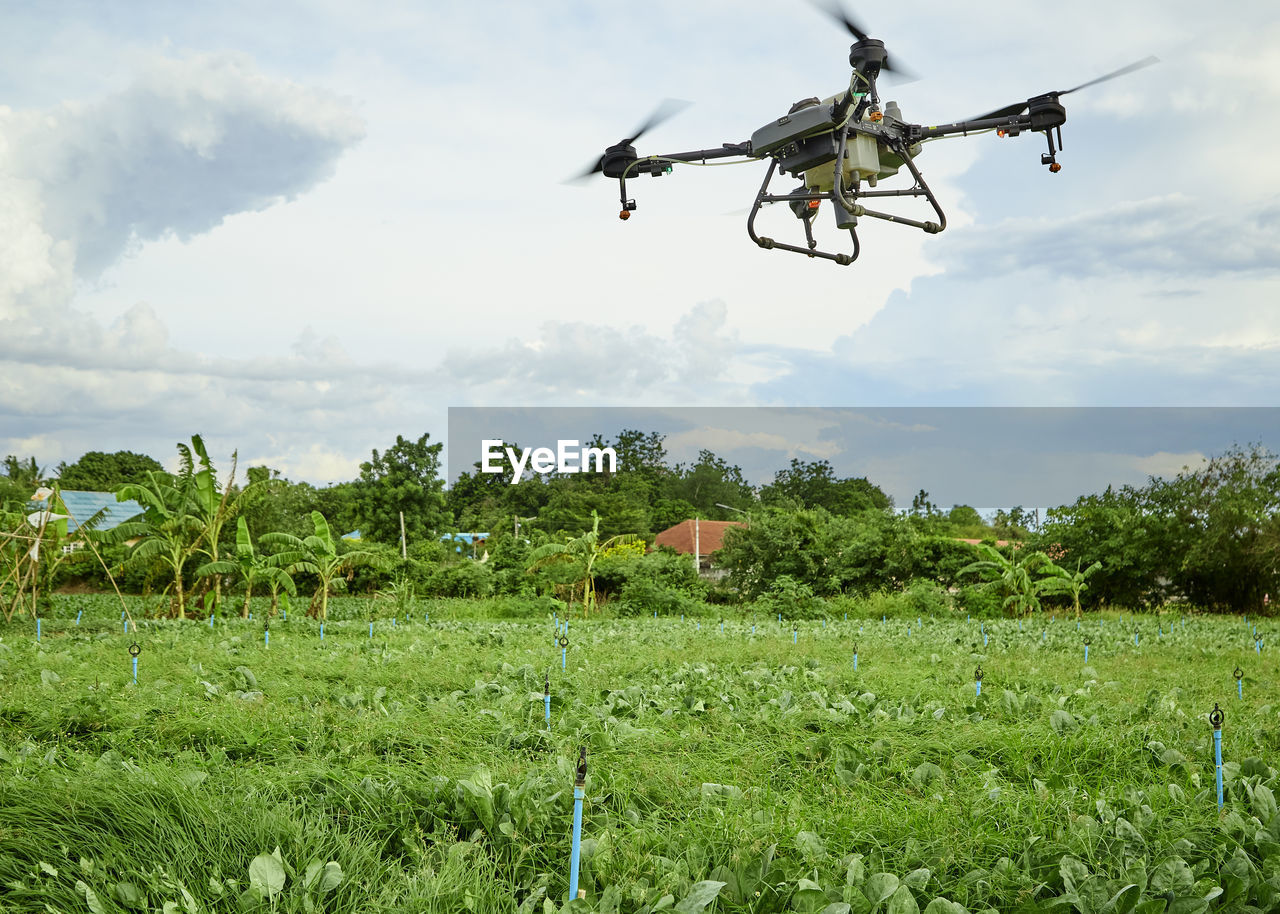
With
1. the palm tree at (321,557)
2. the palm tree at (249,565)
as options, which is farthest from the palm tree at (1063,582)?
the palm tree at (249,565)

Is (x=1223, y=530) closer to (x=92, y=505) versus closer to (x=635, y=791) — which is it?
(x=635, y=791)

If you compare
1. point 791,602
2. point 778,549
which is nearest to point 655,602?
point 791,602

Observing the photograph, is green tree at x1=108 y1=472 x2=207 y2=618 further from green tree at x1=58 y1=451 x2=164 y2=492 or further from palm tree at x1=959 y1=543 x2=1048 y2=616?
green tree at x1=58 y1=451 x2=164 y2=492

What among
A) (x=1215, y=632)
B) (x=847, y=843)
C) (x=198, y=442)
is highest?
(x=198, y=442)

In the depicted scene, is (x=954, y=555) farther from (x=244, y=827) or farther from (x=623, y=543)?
(x=244, y=827)

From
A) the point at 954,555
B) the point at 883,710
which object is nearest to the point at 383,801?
the point at 883,710

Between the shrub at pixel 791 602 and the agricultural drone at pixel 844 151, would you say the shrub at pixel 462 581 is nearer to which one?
the shrub at pixel 791 602
